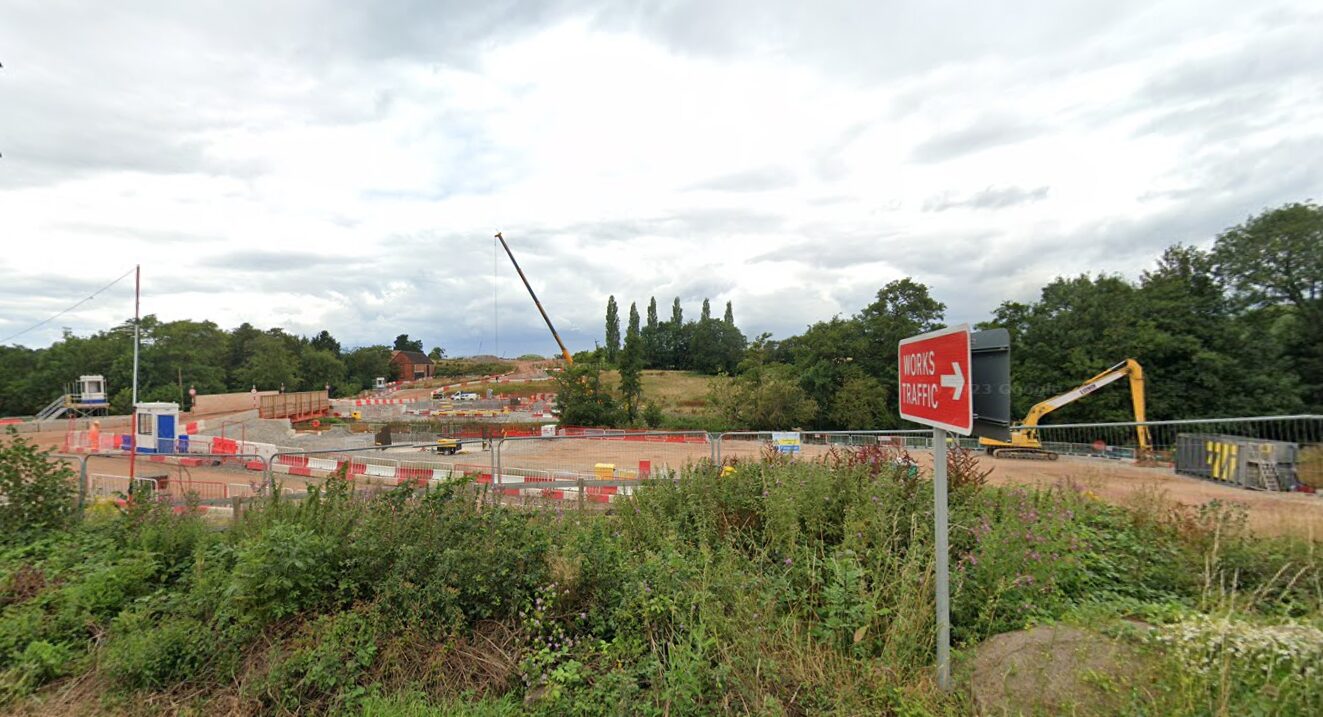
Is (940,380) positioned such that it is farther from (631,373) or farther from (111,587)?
(631,373)

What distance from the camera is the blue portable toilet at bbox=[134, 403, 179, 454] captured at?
23.2 m

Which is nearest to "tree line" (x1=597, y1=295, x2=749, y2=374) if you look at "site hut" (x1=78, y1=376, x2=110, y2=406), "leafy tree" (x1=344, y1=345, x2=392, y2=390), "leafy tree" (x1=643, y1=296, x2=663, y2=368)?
"leafy tree" (x1=643, y1=296, x2=663, y2=368)

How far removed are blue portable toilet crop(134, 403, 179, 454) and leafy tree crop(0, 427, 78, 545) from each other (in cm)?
2202

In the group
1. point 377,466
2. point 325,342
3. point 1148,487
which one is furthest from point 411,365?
point 1148,487

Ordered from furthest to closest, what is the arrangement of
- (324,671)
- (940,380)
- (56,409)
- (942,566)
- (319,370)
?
(319,370) < (56,409) < (324,671) < (942,566) < (940,380)

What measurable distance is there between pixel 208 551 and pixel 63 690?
4.37 ft

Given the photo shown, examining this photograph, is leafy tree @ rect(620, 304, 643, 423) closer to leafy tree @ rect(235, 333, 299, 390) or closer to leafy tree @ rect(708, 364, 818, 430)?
leafy tree @ rect(708, 364, 818, 430)

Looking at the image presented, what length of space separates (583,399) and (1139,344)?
34499 millimetres

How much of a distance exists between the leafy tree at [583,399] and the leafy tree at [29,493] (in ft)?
112

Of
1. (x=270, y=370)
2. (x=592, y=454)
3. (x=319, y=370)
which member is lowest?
(x=592, y=454)

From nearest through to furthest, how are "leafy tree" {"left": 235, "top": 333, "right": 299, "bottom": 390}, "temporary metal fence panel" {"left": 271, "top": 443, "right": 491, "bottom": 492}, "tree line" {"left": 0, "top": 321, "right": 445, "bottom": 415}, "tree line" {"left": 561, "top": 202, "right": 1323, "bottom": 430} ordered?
"temporary metal fence panel" {"left": 271, "top": 443, "right": 491, "bottom": 492}
"tree line" {"left": 561, "top": 202, "right": 1323, "bottom": 430}
"tree line" {"left": 0, "top": 321, "right": 445, "bottom": 415}
"leafy tree" {"left": 235, "top": 333, "right": 299, "bottom": 390}

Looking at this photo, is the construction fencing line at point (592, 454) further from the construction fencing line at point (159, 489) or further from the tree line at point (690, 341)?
the tree line at point (690, 341)

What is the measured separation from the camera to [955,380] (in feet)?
8.84

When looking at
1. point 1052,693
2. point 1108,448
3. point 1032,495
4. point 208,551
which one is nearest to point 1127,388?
point 1108,448
